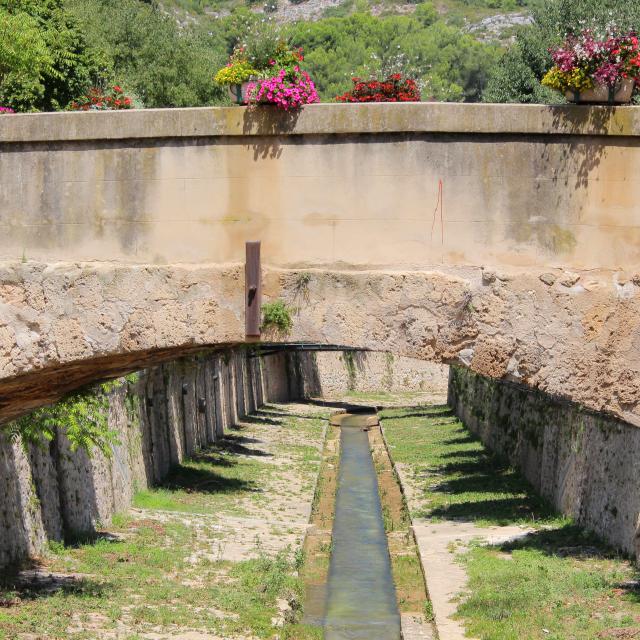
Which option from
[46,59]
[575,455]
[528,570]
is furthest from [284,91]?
[46,59]

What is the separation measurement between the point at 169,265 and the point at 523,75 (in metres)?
24.6

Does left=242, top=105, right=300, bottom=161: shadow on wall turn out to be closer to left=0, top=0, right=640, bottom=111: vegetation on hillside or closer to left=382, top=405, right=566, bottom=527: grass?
left=0, top=0, right=640, bottom=111: vegetation on hillside

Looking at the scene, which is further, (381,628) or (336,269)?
(381,628)

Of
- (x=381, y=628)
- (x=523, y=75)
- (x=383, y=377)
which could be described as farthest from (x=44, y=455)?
(x=383, y=377)

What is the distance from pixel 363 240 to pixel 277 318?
0.95 meters

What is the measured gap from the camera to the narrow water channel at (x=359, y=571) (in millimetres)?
16891

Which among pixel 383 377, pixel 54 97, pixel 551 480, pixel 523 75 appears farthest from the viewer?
pixel 383 377

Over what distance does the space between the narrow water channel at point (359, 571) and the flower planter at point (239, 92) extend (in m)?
8.00

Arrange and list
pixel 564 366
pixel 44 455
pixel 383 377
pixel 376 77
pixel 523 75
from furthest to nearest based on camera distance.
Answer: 1. pixel 383 377
2. pixel 523 75
3. pixel 44 455
4. pixel 376 77
5. pixel 564 366

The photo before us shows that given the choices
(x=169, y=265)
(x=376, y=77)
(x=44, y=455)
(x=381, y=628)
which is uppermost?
Answer: (x=376, y=77)

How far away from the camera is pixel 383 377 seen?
60.5m

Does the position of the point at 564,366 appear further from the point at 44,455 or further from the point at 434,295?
the point at 44,455

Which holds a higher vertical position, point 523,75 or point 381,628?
point 523,75

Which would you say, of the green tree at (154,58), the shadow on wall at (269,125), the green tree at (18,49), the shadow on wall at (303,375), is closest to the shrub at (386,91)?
the shadow on wall at (269,125)
